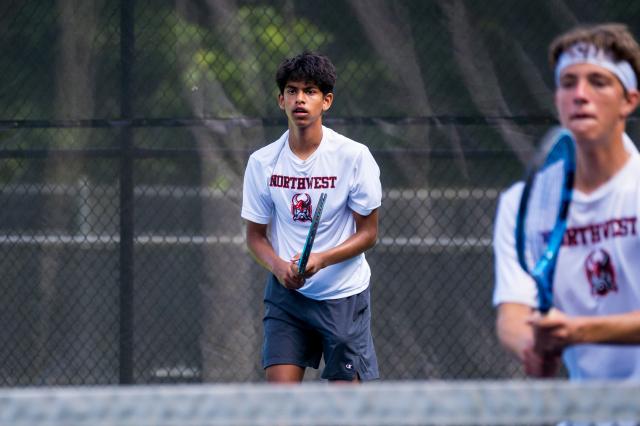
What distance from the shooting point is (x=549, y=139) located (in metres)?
2.21

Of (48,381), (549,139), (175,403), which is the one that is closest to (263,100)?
(48,381)

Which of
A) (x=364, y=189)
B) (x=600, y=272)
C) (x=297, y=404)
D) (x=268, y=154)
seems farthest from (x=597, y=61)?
(x=268, y=154)

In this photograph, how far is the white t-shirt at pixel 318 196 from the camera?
4.21m

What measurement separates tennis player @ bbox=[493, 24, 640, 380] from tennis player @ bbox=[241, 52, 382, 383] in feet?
6.06

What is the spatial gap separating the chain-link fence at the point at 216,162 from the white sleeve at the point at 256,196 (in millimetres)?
1219

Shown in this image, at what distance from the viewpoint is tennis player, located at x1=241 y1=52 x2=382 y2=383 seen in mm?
4211

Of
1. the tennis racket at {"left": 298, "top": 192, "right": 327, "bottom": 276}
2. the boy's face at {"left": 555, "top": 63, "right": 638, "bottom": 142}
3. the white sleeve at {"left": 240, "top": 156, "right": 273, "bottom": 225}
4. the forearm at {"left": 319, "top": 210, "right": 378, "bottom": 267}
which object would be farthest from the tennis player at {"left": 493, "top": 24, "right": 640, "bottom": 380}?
the white sleeve at {"left": 240, "top": 156, "right": 273, "bottom": 225}

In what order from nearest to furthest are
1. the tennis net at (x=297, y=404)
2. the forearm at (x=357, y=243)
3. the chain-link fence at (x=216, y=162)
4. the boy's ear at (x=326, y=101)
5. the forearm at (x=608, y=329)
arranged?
1. the tennis net at (x=297, y=404)
2. the forearm at (x=608, y=329)
3. the forearm at (x=357, y=243)
4. the boy's ear at (x=326, y=101)
5. the chain-link fence at (x=216, y=162)

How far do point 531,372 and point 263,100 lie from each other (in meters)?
3.62

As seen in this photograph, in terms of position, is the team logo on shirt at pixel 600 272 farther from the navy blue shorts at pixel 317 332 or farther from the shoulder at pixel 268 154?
the shoulder at pixel 268 154

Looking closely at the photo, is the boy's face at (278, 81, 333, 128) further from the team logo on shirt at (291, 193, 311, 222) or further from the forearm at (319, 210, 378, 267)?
the forearm at (319, 210, 378, 267)

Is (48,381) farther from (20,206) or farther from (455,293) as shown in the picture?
(455,293)

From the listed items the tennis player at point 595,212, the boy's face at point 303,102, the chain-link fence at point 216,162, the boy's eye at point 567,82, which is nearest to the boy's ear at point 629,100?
the tennis player at point 595,212

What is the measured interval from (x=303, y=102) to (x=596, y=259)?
7.10 feet
